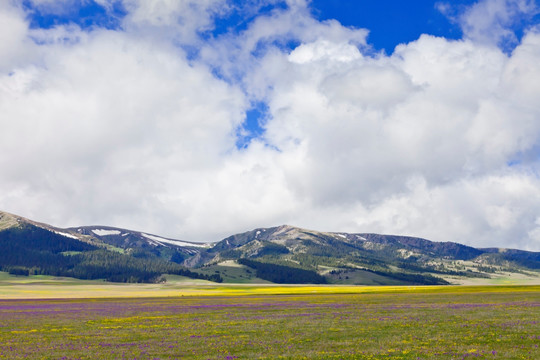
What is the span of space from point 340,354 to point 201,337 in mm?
15423

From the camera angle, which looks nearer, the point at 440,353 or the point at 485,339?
the point at 440,353

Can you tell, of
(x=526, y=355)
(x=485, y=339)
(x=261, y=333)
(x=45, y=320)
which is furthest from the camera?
(x=45, y=320)

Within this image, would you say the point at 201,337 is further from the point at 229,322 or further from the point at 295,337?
the point at 229,322

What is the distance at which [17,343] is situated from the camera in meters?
37.5

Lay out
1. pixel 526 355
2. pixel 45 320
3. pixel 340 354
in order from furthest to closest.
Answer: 1. pixel 45 320
2. pixel 340 354
3. pixel 526 355

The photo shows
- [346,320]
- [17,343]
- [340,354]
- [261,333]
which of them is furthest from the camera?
[346,320]

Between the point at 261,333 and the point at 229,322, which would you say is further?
the point at 229,322

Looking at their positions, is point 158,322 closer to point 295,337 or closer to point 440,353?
point 295,337

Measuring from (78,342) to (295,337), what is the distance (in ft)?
65.5

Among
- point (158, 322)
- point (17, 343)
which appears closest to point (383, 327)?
point (158, 322)

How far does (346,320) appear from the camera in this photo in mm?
51469

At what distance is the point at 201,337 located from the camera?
3959 cm

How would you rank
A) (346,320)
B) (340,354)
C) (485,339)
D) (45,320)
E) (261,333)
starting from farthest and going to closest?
(45,320) → (346,320) → (261,333) → (485,339) → (340,354)

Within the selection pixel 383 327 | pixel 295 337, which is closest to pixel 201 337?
pixel 295 337
